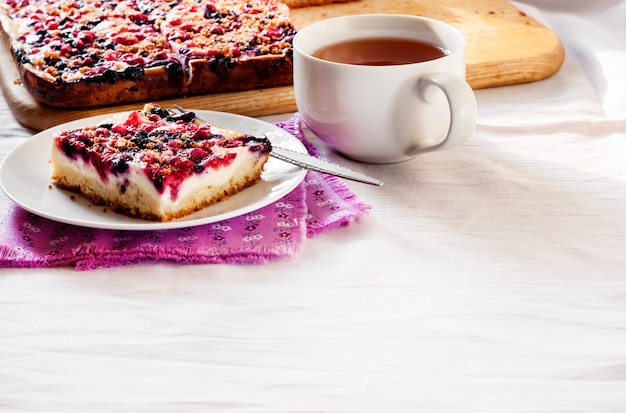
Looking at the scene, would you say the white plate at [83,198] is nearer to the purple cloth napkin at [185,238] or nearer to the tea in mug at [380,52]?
the purple cloth napkin at [185,238]

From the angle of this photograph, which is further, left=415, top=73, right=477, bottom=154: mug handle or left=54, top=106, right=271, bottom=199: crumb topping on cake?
left=415, top=73, right=477, bottom=154: mug handle

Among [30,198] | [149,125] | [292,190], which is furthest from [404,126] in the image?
Result: [30,198]

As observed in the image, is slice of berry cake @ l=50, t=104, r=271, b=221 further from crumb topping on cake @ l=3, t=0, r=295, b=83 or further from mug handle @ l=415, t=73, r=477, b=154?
crumb topping on cake @ l=3, t=0, r=295, b=83

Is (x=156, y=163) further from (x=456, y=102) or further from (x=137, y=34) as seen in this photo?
(x=137, y=34)

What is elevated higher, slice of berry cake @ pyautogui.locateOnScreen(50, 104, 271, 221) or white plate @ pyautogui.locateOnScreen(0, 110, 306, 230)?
slice of berry cake @ pyautogui.locateOnScreen(50, 104, 271, 221)

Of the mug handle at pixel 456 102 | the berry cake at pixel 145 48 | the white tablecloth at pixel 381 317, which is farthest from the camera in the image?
the berry cake at pixel 145 48

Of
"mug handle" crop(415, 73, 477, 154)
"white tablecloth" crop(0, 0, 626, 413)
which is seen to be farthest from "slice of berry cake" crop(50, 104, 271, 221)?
"mug handle" crop(415, 73, 477, 154)

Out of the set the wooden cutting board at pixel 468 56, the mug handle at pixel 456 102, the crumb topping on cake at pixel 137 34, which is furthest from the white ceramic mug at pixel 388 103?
the crumb topping on cake at pixel 137 34
